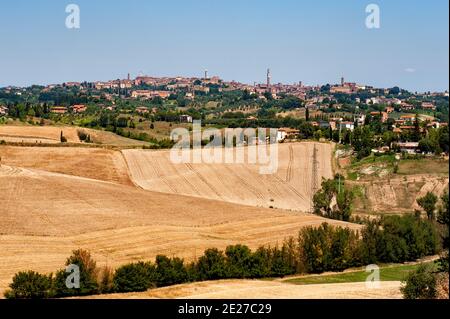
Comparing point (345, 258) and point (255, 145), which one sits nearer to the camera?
point (345, 258)

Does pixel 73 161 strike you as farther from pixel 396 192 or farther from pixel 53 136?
pixel 396 192

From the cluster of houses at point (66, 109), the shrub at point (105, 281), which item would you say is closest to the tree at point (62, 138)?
the cluster of houses at point (66, 109)

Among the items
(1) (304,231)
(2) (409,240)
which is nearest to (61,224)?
(1) (304,231)

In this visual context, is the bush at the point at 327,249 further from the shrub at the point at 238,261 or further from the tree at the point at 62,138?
the tree at the point at 62,138

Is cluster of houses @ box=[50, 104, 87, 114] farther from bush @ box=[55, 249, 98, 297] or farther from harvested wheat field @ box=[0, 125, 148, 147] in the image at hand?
bush @ box=[55, 249, 98, 297]

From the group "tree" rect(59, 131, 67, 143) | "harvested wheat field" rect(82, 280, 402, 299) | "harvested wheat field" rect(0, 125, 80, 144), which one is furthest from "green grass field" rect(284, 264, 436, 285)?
"tree" rect(59, 131, 67, 143)
